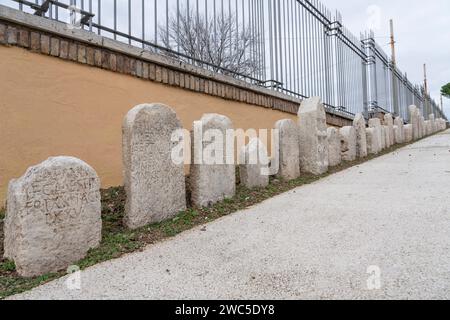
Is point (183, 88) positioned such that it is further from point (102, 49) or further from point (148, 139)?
point (148, 139)

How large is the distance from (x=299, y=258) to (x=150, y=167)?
4.48ft

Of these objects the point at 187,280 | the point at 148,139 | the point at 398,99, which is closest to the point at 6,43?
the point at 148,139

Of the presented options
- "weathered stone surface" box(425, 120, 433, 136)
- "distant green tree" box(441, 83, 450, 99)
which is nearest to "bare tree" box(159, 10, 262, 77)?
"weathered stone surface" box(425, 120, 433, 136)

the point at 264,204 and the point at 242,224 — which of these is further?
the point at 264,204

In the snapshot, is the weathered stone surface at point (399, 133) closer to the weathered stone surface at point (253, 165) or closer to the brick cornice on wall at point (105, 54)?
the brick cornice on wall at point (105, 54)

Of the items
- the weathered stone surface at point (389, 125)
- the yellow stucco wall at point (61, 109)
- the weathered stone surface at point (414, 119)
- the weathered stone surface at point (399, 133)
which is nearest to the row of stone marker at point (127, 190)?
the yellow stucco wall at point (61, 109)

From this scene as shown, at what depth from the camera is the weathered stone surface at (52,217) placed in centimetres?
189

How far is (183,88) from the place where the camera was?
4.18 m

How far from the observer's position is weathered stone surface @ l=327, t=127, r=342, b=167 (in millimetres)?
5547

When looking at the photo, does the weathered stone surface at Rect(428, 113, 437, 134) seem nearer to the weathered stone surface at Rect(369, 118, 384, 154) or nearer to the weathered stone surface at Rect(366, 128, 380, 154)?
the weathered stone surface at Rect(369, 118, 384, 154)

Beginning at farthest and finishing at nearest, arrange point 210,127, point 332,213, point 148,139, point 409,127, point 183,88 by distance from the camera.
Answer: point 409,127
point 183,88
point 210,127
point 332,213
point 148,139

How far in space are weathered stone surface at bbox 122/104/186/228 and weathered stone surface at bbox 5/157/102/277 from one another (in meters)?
0.34

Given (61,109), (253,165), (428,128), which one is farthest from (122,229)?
(428,128)

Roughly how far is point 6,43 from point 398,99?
15541 mm
